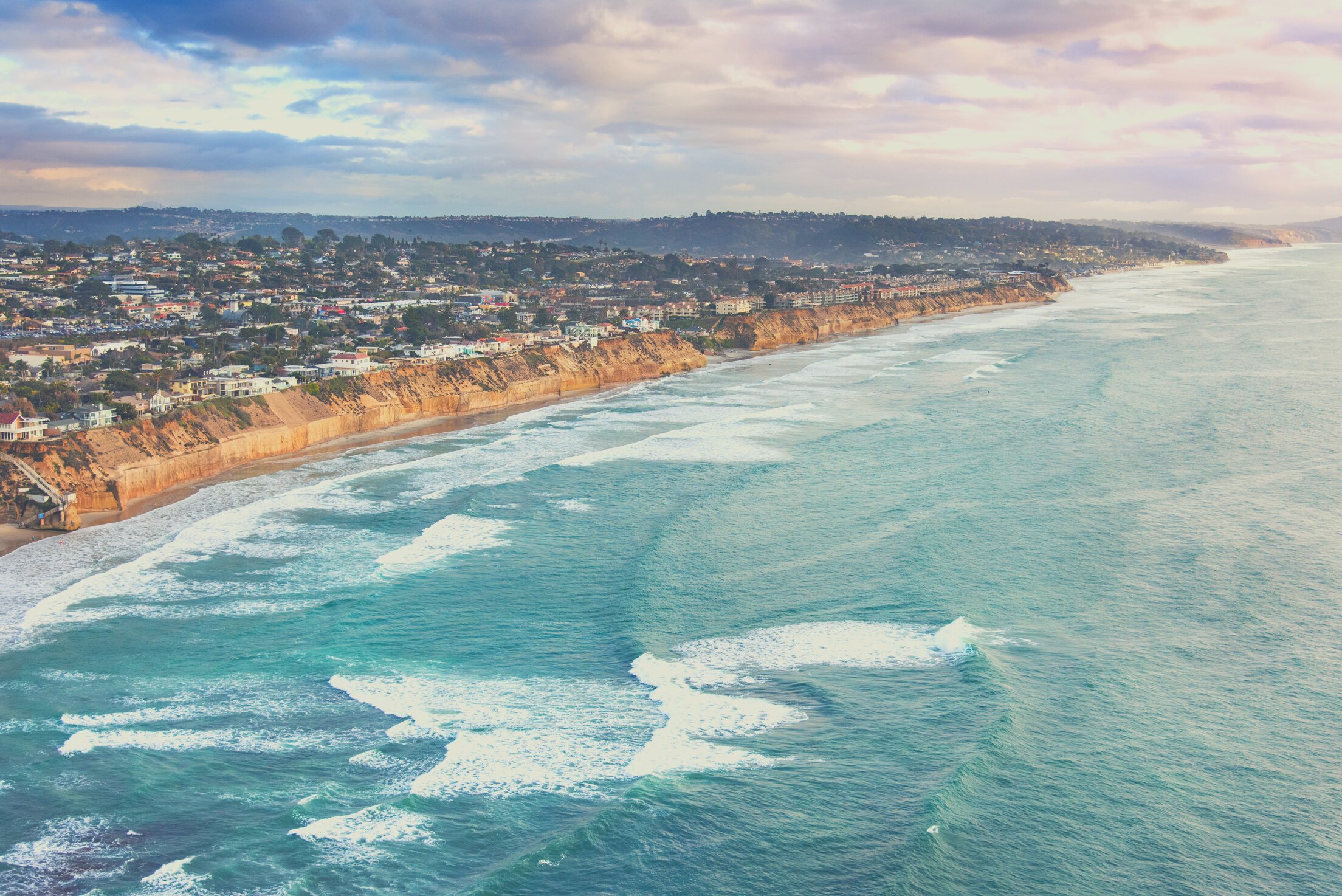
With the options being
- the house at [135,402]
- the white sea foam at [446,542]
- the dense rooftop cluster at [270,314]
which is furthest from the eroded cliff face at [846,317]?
the white sea foam at [446,542]

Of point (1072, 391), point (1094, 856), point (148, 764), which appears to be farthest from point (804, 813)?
point (1072, 391)

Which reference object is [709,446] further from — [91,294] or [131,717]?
[91,294]

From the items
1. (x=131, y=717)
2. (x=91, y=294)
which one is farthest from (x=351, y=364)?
(x=91, y=294)

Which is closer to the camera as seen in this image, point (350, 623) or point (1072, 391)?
point (350, 623)

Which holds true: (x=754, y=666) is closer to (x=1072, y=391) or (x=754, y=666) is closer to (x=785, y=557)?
(x=785, y=557)

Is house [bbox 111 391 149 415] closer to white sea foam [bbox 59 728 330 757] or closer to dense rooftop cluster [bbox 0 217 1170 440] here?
dense rooftop cluster [bbox 0 217 1170 440]

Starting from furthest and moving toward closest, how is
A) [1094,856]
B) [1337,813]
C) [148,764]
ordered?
[148,764]
[1337,813]
[1094,856]
